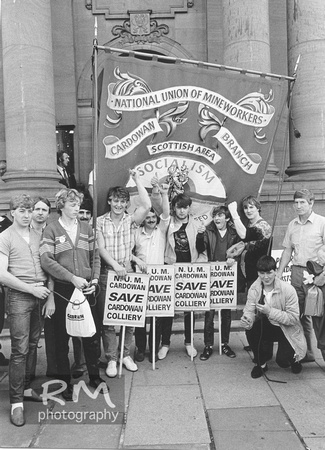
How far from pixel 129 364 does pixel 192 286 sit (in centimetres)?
120

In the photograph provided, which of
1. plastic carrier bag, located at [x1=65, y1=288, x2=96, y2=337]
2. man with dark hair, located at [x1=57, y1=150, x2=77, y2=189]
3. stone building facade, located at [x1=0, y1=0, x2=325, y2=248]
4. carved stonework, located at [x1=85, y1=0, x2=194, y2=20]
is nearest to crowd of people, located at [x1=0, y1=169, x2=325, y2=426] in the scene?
plastic carrier bag, located at [x1=65, y1=288, x2=96, y2=337]

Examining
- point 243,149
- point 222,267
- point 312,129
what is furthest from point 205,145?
point 312,129

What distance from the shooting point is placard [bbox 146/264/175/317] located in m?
5.58

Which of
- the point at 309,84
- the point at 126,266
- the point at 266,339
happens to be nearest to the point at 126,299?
the point at 126,266

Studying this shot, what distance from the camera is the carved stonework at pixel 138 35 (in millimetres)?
10984

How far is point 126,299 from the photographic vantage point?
5.39 meters

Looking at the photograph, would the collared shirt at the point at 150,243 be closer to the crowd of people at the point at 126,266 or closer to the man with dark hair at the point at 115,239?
the crowd of people at the point at 126,266

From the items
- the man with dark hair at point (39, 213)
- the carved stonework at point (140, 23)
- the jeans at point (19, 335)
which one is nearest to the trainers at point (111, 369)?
the jeans at point (19, 335)

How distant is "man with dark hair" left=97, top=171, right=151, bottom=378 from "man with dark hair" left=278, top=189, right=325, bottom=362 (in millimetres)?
1811

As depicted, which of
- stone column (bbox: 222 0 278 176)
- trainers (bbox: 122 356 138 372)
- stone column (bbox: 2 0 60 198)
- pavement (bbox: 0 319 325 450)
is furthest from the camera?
stone column (bbox: 222 0 278 176)

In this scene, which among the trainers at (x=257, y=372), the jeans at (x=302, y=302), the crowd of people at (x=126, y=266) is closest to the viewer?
the crowd of people at (x=126, y=266)

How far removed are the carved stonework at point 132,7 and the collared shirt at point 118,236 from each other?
7422 millimetres

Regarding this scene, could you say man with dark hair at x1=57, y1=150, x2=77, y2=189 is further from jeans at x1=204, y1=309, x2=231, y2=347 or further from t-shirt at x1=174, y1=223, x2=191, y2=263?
jeans at x1=204, y1=309, x2=231, y2=347

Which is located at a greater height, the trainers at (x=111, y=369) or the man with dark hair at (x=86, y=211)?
the man with dark hair at (x=86, y=211)
